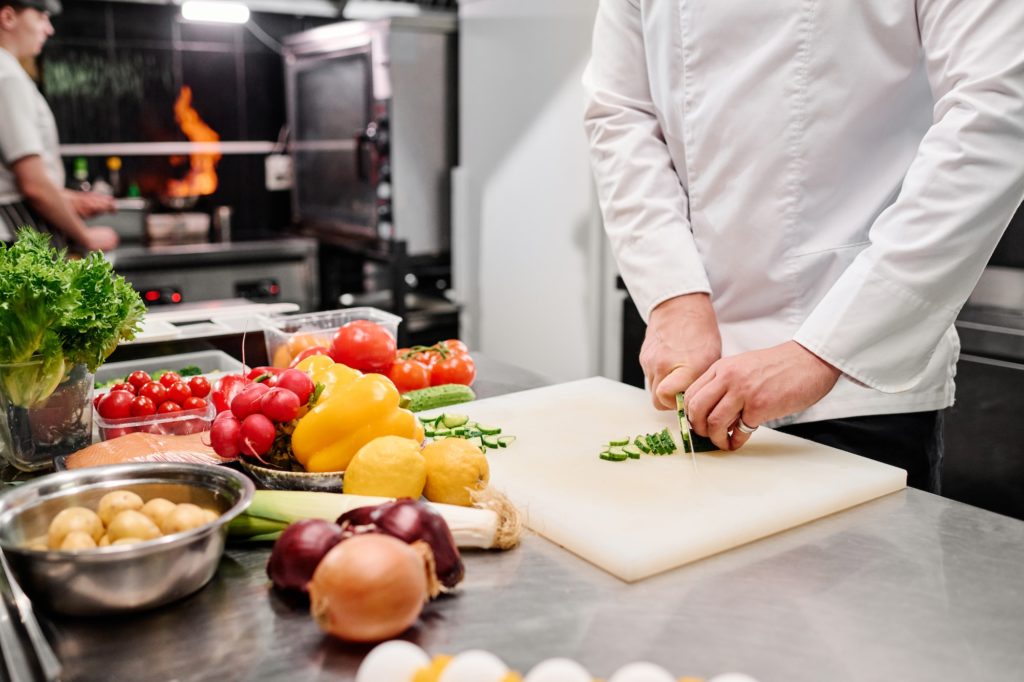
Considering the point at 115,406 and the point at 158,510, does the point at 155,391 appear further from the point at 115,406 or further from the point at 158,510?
the point at 158,510

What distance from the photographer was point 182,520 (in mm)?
786

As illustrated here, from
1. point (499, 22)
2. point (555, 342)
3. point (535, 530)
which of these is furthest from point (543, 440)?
point (499, 22)

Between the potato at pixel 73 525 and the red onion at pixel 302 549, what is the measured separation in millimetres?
158

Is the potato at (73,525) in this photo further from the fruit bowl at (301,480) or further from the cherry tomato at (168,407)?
the cherry tomato at (168,407)

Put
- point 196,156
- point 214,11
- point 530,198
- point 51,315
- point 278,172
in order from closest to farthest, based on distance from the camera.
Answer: point 51,315
point 530,198
point 214,11
point 196,156
point 278,172

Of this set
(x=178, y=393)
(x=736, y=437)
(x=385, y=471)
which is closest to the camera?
(x=385, y=471)

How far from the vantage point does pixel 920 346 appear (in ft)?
3.81

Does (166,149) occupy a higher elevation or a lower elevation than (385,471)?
higher

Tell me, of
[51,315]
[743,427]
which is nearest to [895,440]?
[743,427]

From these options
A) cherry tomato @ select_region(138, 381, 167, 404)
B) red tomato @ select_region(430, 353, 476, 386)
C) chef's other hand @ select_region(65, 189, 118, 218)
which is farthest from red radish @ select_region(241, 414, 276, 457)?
chef's other hand @ select_region(65, 189, 118, 218)

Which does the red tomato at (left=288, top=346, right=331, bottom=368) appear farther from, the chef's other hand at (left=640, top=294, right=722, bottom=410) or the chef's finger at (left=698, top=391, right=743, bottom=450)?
the chef's finger at (left=698, top=391, right=743, bottom=450)

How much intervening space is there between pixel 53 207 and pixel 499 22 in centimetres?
154

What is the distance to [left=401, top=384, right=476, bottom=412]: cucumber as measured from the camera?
4.57 feet

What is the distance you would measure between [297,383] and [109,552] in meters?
0.31
